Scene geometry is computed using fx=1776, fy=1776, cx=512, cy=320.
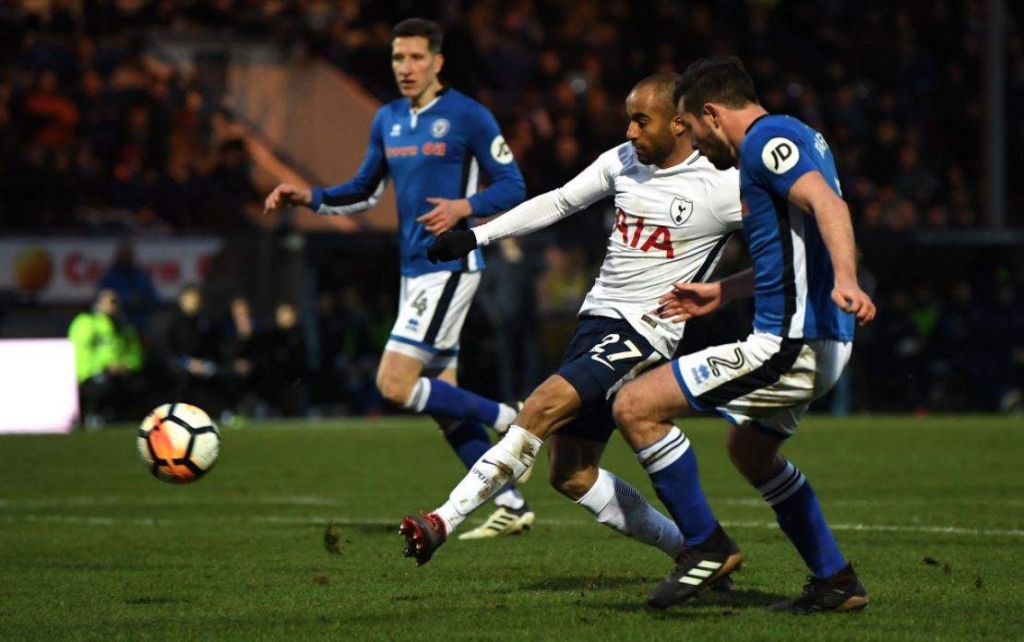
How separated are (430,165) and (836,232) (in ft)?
13.3

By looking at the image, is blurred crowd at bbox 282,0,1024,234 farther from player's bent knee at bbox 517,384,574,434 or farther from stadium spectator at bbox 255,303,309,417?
player's bent knee at bbox 517,384,574,434

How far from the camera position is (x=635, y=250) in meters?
6.98

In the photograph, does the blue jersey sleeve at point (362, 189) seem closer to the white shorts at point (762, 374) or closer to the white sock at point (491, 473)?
the white sock at point (491, 473)

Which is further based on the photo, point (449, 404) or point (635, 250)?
point (449, 404)

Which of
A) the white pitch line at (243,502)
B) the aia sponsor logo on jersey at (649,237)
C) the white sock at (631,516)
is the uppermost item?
the aia sponsor logo on jersey at (649,237)

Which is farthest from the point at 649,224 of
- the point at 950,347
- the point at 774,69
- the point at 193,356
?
the point at 774,69

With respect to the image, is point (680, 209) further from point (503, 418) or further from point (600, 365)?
point (503, 418)

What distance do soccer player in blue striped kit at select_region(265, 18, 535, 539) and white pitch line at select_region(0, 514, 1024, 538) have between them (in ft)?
2.31

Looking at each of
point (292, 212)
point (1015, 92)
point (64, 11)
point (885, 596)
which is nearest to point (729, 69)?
point (885, 596)

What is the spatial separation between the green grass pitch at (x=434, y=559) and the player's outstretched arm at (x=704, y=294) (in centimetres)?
106

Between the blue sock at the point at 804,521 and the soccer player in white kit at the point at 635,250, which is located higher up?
the soccer player in white kit at the point at 635,250

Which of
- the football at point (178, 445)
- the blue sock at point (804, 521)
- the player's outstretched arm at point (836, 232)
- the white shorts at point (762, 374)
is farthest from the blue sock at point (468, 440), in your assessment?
the player's outstretched arm at point (836, 232)

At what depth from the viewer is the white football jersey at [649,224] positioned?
22.6 feet

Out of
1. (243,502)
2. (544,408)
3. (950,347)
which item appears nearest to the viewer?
(544,408)
